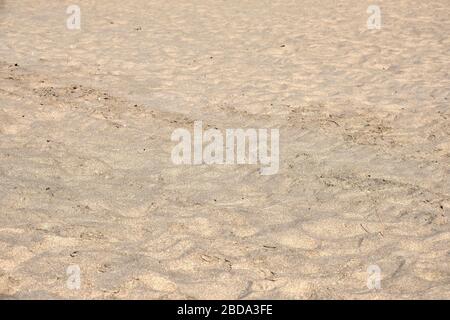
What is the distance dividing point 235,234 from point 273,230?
262 mm

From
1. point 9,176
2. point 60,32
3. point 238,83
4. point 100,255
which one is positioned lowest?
point 100,255

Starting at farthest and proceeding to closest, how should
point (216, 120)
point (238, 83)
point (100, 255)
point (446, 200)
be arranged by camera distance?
point (238, 83)
point (216, 120)
point (446, 200)
point (100, 255)

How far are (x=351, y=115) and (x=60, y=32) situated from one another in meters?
5.45

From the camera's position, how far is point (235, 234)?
3543 millimetres

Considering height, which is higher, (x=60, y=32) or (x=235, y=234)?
(x=60, y=32)

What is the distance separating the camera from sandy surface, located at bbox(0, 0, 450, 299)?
3.13m

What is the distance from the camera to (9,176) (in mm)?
4152

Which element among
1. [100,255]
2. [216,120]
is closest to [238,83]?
[216,120]

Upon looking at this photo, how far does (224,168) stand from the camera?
455cm

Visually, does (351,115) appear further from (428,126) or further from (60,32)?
(60,32)

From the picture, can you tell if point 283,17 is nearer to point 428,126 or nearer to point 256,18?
point 256,18

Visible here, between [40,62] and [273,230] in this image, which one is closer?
[273,230]

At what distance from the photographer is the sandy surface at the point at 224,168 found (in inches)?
123

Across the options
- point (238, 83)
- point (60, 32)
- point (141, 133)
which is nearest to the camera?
point (141, 133)
